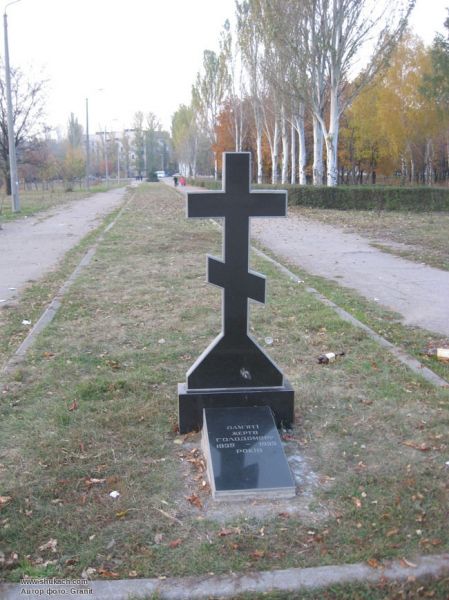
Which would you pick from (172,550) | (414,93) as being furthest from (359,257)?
(414,93)

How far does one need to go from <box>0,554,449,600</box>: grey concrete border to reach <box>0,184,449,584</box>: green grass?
7cm

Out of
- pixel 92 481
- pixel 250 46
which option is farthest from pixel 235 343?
pixel 250 46

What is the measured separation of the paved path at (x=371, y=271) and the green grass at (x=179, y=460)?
4.83ft

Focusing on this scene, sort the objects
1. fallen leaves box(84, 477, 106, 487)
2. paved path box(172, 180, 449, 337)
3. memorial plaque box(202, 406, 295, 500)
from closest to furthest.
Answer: memorial plaque box(202, 406, 295, 500)
fallen leaves box(84, 477, 106, 487)
paved path box(172, 180, 449, 337)

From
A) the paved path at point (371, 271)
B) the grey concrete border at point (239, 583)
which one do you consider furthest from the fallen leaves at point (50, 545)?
the paved path at point (371, 271)

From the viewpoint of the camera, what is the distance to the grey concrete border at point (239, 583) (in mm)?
2578

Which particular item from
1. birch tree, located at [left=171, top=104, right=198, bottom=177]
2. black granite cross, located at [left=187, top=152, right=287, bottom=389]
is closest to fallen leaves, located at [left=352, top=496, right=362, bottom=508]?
black granite cross, located at [left=187, top=152, right=287, bottom=389]

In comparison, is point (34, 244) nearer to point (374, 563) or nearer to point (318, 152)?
point (374, 563)

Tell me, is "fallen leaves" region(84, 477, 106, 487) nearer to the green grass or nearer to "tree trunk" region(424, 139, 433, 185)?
the green grass

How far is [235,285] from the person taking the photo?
159 inches

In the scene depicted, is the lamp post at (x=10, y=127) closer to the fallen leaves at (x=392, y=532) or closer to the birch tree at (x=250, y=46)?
the birch tree at (x=250, y=46)

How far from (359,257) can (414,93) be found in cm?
3041

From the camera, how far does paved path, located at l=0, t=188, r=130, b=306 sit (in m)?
10.3

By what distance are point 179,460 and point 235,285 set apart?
1183mm
